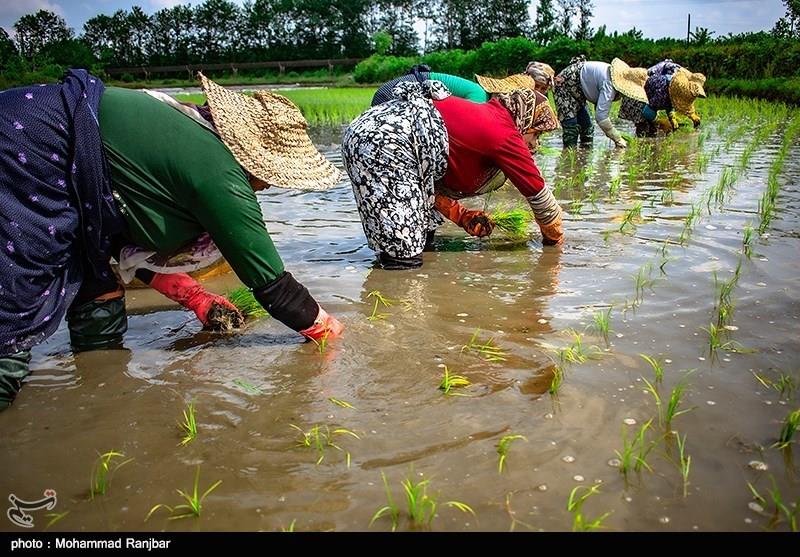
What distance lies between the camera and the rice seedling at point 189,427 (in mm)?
1879

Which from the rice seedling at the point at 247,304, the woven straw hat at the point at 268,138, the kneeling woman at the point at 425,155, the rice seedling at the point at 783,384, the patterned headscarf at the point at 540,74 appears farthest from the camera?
the patterned headscarf at the point at 540,74

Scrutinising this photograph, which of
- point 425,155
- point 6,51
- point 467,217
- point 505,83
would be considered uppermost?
point 6,51

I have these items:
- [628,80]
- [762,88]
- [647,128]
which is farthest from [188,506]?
[762,88]

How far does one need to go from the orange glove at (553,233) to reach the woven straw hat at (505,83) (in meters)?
2.59

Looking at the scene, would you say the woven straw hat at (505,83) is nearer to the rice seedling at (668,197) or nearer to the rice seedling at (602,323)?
the rice seedling at (668,197)

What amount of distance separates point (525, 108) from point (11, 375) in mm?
2747

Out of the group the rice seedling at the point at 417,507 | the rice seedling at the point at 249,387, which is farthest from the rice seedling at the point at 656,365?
the rice seedling at the point at 249,387

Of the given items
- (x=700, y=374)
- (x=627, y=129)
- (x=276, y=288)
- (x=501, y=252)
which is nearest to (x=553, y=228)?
(x=501, y=252)

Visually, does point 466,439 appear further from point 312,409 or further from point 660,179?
point 660,179

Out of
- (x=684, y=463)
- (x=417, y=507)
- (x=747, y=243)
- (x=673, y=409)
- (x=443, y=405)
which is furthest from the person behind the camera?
(x=747, y=243)

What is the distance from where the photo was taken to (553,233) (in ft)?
12.5

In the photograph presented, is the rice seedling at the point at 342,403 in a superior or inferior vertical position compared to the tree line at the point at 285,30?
inferior

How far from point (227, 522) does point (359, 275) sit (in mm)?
2152

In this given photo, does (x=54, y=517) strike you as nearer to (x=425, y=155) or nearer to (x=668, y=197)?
(x=425, y=155)
